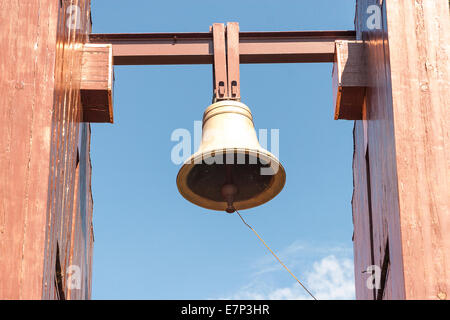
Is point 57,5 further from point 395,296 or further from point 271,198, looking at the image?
point 395,296

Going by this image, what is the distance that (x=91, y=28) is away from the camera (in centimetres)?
1187

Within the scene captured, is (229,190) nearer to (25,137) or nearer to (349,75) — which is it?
(349,75)

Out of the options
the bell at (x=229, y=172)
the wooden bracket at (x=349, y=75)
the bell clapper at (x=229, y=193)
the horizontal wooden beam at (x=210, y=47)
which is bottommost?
the bell clapper at (x=229, y=193)

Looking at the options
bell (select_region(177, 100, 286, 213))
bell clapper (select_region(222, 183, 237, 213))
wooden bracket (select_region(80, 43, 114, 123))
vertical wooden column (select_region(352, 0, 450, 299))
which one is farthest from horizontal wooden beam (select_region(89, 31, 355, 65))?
bell clapper (select_region(222, 183, 237, 213))

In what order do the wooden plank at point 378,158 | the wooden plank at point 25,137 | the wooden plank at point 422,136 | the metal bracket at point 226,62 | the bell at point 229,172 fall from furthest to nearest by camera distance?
1. the metal bracket at point 226,62
2. the bell at point 229,172
3. the wooden plank at point 378,158
4. the wooden plank at point 422,136
5. the wooden plank at point 25,137

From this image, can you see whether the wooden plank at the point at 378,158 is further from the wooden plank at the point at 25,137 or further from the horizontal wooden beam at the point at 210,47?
the wooden plank at the point at 25,137

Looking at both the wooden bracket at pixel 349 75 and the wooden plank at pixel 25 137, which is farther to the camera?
the wooden bracket at pixel 349 75

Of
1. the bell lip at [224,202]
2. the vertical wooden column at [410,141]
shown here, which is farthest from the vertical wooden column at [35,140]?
the vertical wooden column at [410,141]

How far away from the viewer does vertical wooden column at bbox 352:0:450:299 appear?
8.28 metres

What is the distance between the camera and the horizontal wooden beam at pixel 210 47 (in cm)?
1108

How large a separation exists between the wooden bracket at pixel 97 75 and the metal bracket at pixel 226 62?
100 centimetres
